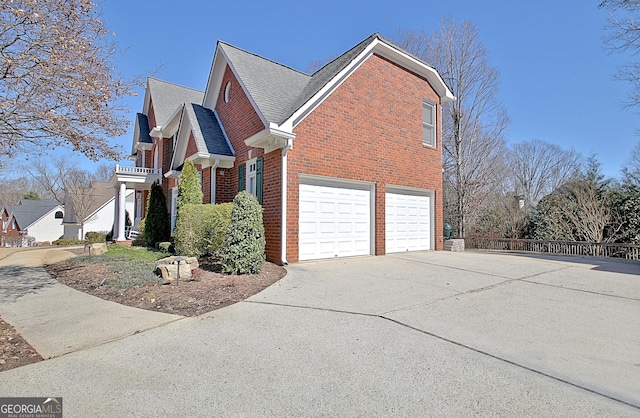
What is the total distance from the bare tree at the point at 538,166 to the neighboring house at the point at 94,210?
44433 millimetres

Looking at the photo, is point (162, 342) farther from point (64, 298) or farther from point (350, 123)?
point (350, 123)

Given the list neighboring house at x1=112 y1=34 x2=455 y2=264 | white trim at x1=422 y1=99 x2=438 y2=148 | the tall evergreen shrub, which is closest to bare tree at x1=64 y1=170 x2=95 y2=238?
neighboring house at x1=112 y1=34 x2=455 y2=264

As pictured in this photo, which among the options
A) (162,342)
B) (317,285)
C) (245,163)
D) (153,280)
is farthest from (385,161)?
(162,342)

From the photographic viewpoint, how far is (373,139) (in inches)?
434

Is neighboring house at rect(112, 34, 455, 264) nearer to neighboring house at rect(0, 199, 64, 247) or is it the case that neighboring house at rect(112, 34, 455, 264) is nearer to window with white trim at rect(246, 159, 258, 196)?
window with white trim at rect(246, 159, 258, 196)

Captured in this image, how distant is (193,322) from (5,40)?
5.06 m

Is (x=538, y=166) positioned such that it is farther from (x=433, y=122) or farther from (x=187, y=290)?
(x=187, y=290)

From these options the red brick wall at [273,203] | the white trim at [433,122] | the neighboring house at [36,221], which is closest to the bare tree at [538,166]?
the white trim at [433,122]

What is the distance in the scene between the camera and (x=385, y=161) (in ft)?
37.0

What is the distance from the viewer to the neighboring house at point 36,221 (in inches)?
1565

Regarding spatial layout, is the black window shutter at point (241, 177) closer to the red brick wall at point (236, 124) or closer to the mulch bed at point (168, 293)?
the red brick wall at point (236, 124)

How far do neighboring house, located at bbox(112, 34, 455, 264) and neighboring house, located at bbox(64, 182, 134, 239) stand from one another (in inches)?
1006

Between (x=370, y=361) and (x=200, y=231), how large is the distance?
22.5 feet

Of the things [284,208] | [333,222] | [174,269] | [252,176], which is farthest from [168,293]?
[252,176]
